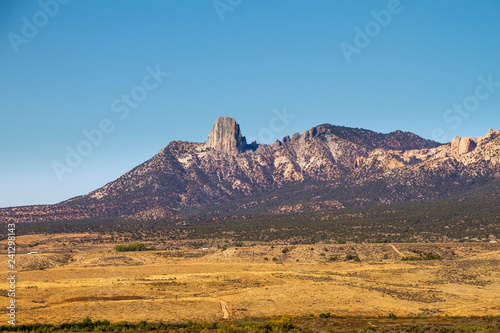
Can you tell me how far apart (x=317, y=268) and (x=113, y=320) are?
35.6 metres

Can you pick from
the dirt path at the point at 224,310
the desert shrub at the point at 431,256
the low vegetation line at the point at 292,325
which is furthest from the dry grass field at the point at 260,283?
the low vegetation line at the point at 292,325

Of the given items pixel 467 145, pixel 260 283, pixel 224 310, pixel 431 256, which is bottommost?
pixel 224 310

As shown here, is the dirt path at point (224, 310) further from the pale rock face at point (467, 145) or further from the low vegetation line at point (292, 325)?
the pale rock face at point (467, 145)

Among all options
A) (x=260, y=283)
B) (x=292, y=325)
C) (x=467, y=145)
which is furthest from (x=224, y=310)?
(x=467, y=145)

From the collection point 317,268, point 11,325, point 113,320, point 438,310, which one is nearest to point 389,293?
point 438,310

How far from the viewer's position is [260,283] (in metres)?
63.3

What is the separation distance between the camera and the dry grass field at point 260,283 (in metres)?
49.5

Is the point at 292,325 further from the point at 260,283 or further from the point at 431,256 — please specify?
the point at 431,256

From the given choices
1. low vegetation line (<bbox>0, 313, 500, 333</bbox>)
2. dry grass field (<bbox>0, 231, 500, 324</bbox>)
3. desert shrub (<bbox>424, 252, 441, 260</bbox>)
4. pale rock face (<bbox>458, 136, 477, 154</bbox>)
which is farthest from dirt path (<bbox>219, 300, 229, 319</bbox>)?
pale rock face (<bbox>458, 136, 477, 154</bbox>)

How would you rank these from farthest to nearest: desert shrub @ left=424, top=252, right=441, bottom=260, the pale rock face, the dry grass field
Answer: the pale rock face → desert shrub @ left=424, top=252, right=441, bottom=260 → the dry grass field

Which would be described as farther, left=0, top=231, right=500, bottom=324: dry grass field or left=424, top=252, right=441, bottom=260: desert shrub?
left=424, top=252, right=441, bottom=260: desert shrub

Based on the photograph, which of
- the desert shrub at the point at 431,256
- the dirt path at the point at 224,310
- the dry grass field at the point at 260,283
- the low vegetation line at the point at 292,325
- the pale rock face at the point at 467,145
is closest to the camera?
the low vegetation line at the point at 292,325

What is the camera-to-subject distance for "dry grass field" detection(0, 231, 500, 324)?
4953 cm

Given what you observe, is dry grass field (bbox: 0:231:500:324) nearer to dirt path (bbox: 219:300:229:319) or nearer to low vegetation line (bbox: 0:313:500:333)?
dirt path (bbox: 219:300:229:319)
